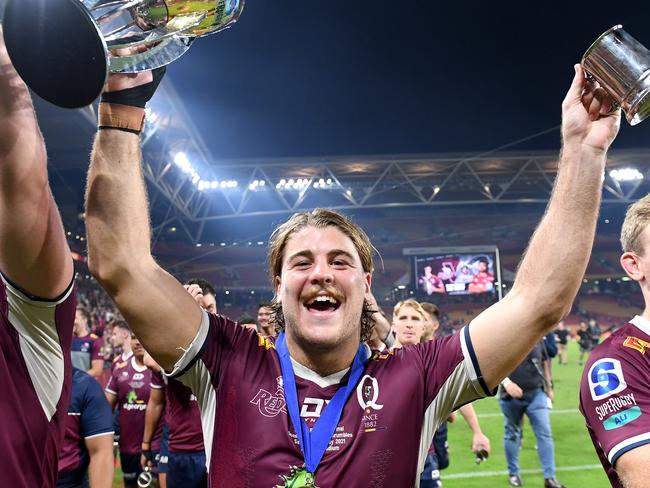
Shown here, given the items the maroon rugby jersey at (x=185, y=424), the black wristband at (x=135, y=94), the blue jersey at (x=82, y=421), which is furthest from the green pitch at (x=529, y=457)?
the black wristband at (x=135, y=94)

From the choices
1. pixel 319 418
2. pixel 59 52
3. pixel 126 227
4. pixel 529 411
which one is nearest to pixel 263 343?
pixel 319 418

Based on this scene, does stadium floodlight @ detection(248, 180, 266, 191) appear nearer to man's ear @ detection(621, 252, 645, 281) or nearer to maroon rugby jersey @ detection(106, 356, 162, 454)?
maroon rugby jersey @ detection(106, 356, 162, 454)

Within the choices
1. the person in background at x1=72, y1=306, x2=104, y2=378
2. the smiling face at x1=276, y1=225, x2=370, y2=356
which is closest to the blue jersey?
the smiling face at x1=276, y1=225, x2=370, y2=356

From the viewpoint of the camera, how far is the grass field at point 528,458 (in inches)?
280

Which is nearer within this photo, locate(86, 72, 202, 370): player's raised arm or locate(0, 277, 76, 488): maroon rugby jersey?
locate(0, 277, 76, 488): maroon rugby jersey

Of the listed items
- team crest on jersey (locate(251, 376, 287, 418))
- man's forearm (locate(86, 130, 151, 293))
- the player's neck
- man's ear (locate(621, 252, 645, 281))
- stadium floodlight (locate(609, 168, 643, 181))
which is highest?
man's forearm (locate(86, 130, 151, 293))

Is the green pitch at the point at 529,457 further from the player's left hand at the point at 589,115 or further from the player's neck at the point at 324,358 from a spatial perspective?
the player's left hand at the point at 589,115

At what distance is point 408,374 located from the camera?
1.84 meters

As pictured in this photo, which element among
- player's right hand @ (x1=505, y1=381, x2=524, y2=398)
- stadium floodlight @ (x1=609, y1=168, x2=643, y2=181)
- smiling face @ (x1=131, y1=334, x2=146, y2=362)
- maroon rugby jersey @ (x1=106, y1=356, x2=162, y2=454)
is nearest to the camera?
smiling face @ (x1=131, y1=334, x2=146, y2=362)

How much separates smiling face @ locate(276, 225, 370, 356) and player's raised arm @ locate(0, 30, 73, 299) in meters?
0.76

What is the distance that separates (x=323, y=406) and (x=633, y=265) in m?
1.43

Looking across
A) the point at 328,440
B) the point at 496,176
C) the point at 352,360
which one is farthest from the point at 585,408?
the point at 496,176

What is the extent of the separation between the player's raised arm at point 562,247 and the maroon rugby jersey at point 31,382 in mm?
1155

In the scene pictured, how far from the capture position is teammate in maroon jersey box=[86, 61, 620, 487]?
1643mm
